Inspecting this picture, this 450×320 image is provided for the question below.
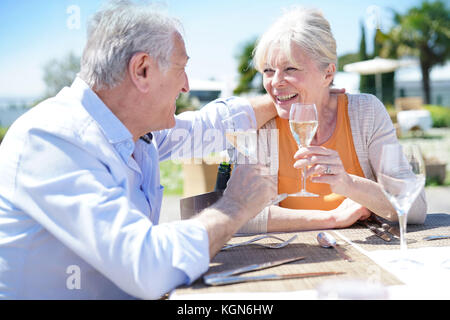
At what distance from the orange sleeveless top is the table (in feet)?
1.73

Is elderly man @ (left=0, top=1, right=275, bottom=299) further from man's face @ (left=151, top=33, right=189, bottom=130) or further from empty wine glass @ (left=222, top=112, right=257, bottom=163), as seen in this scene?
empty wine glass @ (left=222, top=112, right=257, bottom=163)

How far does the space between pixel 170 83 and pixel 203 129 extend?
789mm

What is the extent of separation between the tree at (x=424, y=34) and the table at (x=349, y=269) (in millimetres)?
36204

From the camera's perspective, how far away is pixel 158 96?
1.58 metres

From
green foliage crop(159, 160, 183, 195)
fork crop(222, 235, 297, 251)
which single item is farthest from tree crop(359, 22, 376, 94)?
fork crop(222, 235, 297, 251)

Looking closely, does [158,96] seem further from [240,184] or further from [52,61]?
[52,61]

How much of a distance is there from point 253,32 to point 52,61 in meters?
24.0

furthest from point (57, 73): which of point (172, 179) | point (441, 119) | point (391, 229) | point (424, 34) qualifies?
point (424, 34)

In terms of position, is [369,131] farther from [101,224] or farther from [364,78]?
[364,78]

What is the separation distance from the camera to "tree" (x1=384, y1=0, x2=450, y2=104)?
113ft

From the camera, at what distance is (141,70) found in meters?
1.48

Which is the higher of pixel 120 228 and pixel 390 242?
pixel 120 228

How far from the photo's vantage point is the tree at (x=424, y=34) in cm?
3453
